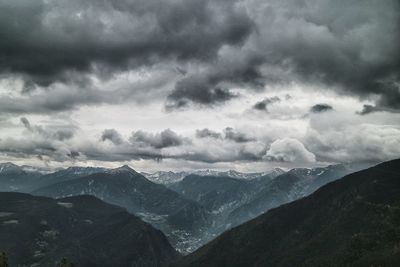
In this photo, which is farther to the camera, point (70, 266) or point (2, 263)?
point (70, 266)
